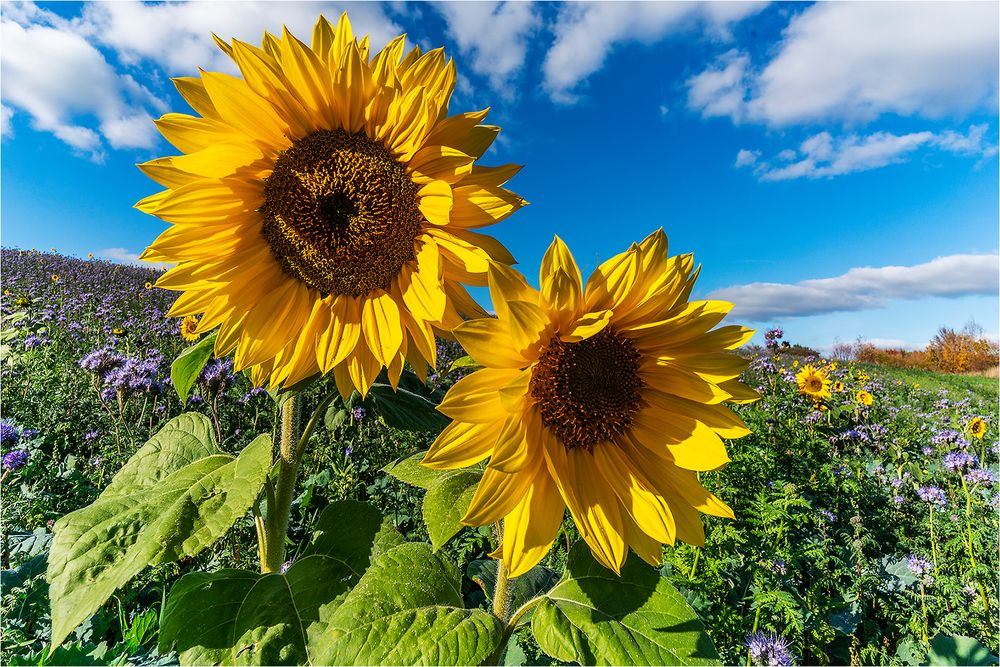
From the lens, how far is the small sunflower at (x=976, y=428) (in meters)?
6.52

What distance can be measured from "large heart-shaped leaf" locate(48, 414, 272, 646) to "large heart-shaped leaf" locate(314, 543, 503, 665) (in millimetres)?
325

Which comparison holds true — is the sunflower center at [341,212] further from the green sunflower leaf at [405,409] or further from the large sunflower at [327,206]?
the green sunflower leaf at [405,409]

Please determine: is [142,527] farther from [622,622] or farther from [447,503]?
[622,622]

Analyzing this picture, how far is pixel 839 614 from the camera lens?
11.6 feet

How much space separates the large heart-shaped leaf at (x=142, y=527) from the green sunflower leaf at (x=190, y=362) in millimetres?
218

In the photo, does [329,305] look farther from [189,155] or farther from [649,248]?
[649,248]

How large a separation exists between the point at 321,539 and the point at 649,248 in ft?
3.58

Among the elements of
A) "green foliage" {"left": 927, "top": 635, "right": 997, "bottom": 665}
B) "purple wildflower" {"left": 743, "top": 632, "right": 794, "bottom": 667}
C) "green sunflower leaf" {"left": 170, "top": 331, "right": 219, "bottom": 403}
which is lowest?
"purple wildflower" {"left": 743, "top": 632, "right": 794, "bottom": 667}

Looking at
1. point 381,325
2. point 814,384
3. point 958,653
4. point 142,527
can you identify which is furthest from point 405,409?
point 814,384

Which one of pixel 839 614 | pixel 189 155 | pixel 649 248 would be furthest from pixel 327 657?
pixel 839 614

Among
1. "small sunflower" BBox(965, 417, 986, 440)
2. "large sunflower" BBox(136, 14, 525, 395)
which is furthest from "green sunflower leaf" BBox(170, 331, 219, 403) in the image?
"small sunflower" BBox(965, 417, 986, 440)

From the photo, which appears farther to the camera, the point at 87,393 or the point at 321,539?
the point at 87,393

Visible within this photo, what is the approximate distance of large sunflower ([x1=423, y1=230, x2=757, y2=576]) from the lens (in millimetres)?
938

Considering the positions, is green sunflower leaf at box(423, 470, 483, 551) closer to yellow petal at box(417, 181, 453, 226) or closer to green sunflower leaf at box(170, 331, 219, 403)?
yellow petal at box(417, 181, 453, 226)
